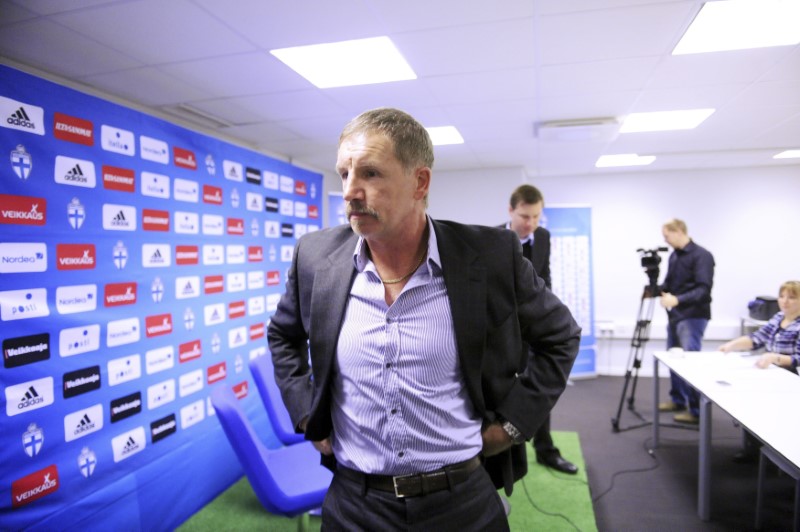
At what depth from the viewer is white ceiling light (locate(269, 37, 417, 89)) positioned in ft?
7.18

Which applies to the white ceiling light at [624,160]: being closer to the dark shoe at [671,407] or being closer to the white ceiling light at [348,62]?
the dark shoe at [671,407]

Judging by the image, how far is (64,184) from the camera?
216 cm

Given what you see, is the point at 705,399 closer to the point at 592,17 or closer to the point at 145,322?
the point at 592,17

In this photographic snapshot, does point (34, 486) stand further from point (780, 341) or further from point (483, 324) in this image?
point (780, 341)

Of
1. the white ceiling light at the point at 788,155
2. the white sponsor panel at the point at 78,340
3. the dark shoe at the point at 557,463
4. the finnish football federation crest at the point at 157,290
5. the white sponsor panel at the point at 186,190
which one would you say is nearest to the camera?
the white sponsor panel at the point at 78,340

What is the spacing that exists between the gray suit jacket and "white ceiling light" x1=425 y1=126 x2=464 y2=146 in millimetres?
2678

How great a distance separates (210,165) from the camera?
318 cm

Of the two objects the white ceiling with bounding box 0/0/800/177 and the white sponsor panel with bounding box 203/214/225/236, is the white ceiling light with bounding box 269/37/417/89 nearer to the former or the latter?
the white ceiling with bounding box 0/0/800/177

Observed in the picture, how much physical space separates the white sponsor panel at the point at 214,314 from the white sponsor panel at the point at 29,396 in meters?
1.10

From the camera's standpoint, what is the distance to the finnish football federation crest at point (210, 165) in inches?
124

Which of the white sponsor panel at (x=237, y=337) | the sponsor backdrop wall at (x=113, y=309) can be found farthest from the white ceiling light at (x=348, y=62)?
the white sponsor panel at (x=237, y=337)

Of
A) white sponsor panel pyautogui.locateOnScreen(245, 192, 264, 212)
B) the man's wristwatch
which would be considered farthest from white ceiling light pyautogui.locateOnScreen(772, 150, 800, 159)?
the man's wristwatch

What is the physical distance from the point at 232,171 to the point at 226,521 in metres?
2.30

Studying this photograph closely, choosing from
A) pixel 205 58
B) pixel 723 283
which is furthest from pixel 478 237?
pixel 723 283
